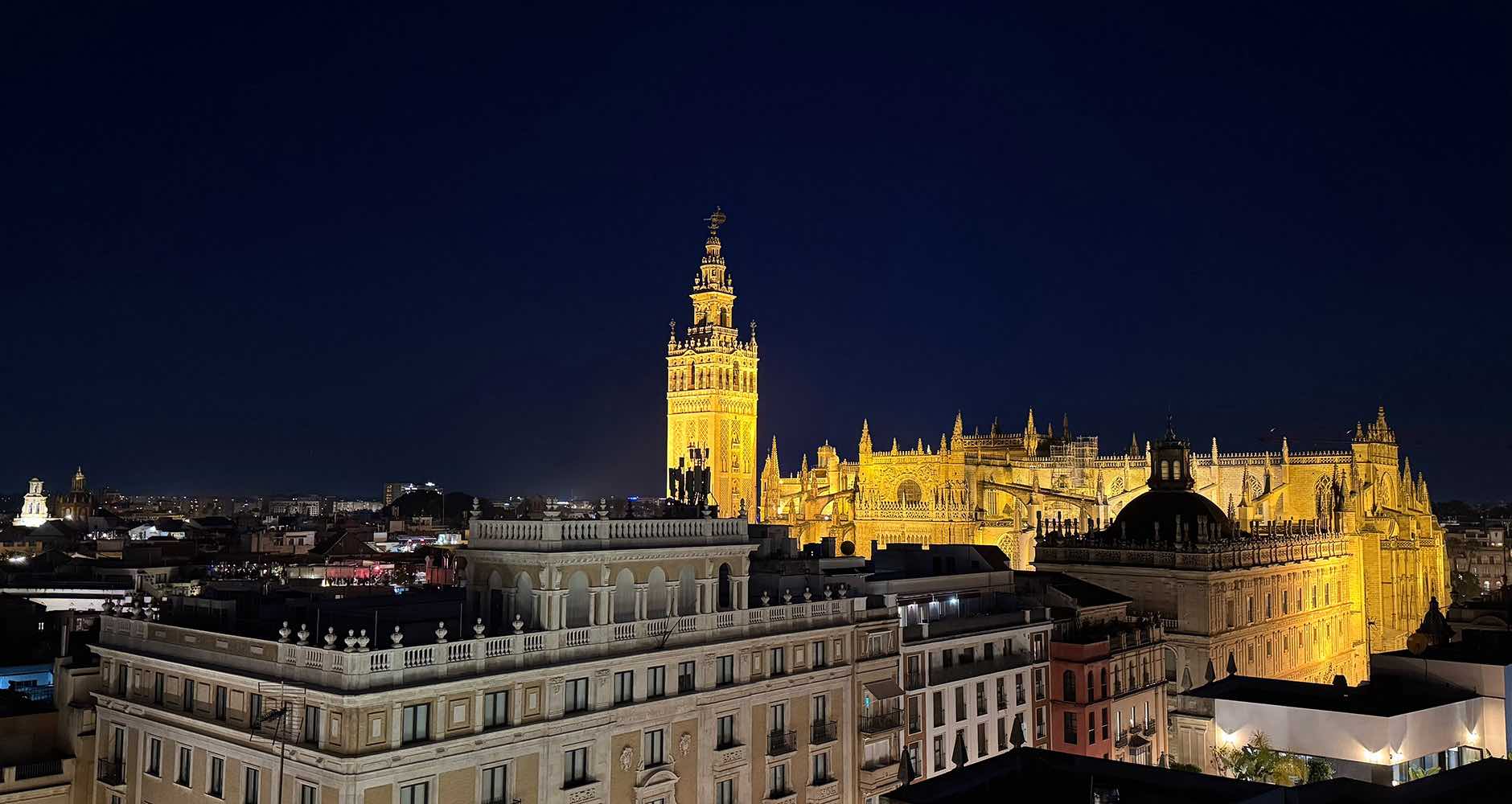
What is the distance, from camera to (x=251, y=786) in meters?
34.1

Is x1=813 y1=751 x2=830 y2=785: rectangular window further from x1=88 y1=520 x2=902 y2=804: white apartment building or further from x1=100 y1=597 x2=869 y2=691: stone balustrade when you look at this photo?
x1=100 y1=597 x2=869 y2=691: stone balustrade

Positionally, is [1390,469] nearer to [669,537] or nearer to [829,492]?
[829,492]

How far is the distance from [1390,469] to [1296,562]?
2571cm

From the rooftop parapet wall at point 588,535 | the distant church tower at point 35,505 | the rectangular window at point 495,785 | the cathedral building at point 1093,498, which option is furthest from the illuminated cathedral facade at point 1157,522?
the distant church tower at point 35,505

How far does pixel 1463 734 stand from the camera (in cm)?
4812

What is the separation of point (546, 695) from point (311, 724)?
7076 millimetres

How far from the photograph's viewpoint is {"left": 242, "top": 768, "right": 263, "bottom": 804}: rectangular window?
3384cm

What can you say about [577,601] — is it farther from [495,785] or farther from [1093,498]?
[1093,498]

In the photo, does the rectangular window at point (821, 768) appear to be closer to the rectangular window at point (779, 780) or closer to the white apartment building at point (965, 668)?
the rectangular window at point (779, 780)

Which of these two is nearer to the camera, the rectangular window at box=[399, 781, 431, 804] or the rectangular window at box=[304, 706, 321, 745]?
the rectangular window at box=[304, 706, 321, 745]

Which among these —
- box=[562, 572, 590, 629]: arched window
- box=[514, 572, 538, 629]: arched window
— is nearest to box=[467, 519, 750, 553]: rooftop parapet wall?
box=[514, 572, 538, 629]: arched window

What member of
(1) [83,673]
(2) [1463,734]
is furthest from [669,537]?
(2) [1463,734]

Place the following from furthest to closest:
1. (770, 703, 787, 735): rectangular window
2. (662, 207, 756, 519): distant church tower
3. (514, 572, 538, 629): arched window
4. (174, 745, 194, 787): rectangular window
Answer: (662, 207, 756, 519): distant church tower < (770, 703, 787, 735): rectangular window < (514, 572, 538, 629): arched window < (174, 745, 194, 787): rectangular window

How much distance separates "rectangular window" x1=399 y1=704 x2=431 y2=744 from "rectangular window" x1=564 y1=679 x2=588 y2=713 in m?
5.16
